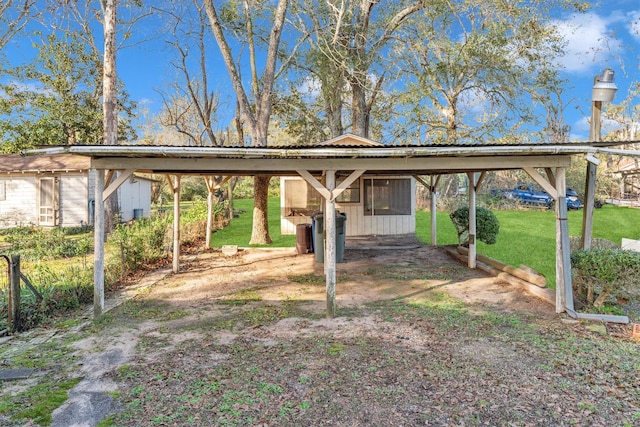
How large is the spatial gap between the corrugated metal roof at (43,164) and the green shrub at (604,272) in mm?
17067

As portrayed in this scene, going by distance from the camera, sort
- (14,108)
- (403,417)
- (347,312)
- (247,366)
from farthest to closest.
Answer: (14,108), (347,312), (247,366), (403,417)

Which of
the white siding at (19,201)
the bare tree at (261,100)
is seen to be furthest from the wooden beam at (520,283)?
the white siding at (19,201)

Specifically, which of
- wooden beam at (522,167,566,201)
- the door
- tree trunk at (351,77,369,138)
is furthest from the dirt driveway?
the door

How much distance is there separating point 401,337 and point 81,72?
80.0 feet

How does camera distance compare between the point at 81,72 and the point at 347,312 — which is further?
the point at 81,72

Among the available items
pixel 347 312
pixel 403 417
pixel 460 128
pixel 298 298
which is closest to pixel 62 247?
pixel 298 298

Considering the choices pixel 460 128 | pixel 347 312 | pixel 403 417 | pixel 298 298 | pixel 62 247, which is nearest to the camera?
pixel 403 417

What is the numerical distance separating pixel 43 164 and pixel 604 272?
19.5 m

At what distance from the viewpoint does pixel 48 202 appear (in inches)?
634

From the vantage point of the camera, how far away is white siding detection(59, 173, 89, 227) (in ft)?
52.2

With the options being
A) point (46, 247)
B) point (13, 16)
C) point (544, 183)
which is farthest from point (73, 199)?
point (544, 183)

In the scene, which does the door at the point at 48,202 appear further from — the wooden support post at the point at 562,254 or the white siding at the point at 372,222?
the wooden support post at the point at 562,254

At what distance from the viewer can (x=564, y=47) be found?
604 inches

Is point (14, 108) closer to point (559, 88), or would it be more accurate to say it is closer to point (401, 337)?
point (401, 337)
